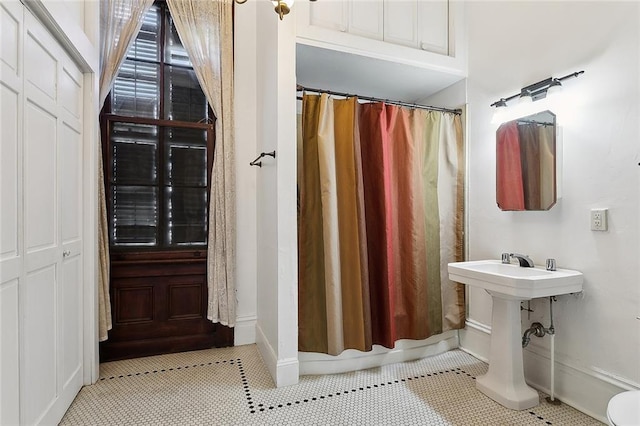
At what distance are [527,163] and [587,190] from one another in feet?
1.27

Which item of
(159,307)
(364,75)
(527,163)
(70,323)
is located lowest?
(159,307)

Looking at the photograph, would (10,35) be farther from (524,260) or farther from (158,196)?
(524,260)

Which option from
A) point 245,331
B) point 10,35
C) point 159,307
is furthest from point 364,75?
point 159,307

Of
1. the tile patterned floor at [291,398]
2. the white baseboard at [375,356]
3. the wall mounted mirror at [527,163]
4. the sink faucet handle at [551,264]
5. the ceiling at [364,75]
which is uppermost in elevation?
the ceiling at [364,75]

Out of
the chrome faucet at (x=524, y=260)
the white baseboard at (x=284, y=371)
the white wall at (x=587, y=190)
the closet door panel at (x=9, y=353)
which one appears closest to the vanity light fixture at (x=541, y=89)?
the white wall at (x=587, y=190)

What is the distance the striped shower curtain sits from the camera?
2248 mm

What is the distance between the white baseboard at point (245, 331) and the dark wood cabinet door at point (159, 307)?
54 millimetres

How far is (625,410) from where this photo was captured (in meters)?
1.18

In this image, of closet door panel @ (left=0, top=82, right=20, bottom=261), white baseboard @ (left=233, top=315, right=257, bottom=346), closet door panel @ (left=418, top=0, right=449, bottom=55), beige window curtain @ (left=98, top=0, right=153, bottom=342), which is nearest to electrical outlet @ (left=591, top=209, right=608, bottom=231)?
closet door panel @ (left=418, top=0, right=449, bottom=55)

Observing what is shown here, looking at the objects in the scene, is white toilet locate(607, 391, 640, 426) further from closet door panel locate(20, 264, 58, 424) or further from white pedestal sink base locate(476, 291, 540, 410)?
closet door panel locate(20, 264, 58, 424)

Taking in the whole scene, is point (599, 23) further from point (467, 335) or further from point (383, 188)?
point (467, 335)

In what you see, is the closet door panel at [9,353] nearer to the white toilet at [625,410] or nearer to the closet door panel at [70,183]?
the closet door panel at [70,183]

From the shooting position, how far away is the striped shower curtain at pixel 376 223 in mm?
2248

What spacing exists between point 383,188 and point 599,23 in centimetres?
150
